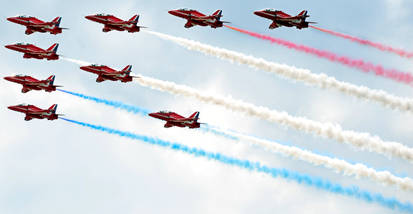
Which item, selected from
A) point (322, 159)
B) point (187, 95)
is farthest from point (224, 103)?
point (322, 159)

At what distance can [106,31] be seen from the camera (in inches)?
5935

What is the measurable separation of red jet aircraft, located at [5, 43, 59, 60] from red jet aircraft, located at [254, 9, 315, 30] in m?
37.6

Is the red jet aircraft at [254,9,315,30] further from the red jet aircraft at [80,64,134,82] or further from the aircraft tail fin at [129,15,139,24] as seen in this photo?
Answer: the red jet aircraft at [80,64,134,82]

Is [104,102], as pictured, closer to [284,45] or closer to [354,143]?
[284,45]

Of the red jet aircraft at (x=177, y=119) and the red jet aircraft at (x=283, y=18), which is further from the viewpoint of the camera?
the red jet aircraft at (x=177, y=119)

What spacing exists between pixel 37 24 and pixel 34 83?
10056mm

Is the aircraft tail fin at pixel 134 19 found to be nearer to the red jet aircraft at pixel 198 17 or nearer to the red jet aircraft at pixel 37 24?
the red jet aircraft at pixel 198 17

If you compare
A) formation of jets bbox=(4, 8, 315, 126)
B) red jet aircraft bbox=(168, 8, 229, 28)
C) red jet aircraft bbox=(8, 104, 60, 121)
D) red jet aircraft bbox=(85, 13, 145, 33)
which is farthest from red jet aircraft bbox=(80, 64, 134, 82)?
red jet aircraft bbox=(168, 8, 229, 28)

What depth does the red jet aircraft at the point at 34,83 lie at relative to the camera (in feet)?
510

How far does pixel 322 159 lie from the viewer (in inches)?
5054

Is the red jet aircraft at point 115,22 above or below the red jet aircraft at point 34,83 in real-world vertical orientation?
above

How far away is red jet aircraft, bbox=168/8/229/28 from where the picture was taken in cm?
13988

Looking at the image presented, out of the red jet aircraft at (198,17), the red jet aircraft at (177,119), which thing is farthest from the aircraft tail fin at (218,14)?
the red jet aircraft at (177,119)

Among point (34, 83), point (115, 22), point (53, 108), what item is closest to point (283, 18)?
point (115, 22)
